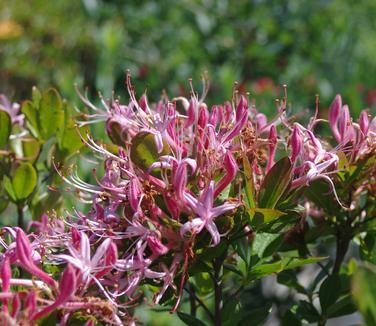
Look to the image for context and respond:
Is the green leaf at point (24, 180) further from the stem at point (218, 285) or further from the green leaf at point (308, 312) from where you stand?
the green leaf at point (308, 312)

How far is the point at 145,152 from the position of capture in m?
0.98

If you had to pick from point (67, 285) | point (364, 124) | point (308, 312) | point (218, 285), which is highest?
point (364, 124)

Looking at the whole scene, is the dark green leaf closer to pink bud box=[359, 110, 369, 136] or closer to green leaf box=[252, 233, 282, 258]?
green leaf box=[252, 233, 282, 258]

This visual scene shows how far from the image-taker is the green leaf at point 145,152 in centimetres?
98

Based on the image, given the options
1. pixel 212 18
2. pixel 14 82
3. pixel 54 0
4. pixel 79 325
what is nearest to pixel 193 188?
pixel 79 325

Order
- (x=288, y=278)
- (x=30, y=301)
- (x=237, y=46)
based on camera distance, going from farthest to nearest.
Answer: (x=237, y=46) → (x=288, y=278) → (x=30, y=301)

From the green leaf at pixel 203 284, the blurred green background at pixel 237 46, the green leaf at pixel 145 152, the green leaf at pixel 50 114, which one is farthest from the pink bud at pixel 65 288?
the blurred green background at pixel 237 46

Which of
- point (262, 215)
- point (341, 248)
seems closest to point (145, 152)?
point (262, 215)

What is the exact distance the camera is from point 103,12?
395cm

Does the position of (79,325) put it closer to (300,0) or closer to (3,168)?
(3,168)

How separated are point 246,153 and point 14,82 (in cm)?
426

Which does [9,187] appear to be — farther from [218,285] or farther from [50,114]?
[218,285]

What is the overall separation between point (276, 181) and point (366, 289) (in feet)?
1.02

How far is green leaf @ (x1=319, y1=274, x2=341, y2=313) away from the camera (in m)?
1.12
